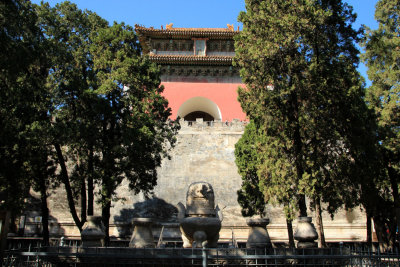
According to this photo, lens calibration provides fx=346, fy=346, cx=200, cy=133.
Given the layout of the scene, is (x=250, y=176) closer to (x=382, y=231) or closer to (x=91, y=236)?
(x=382, y=231)

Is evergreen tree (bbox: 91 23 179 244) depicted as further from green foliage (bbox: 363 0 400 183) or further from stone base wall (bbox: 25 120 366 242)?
green foliage (bbox: 363 0 400 183)

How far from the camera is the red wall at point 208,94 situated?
71.8ft

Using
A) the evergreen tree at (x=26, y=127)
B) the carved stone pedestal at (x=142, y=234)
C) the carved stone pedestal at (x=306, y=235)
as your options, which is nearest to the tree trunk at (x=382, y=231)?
the carved stone pedestal at (x=306, y=235)

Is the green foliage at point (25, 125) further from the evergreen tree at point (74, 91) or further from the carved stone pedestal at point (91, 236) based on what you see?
the carved stone pedestal at point (91, 236)

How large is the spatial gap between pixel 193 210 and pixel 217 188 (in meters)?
10.8

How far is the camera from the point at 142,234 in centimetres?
798

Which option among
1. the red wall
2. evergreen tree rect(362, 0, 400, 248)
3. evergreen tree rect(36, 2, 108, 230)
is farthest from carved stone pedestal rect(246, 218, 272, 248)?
the red wall

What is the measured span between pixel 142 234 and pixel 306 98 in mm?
5661

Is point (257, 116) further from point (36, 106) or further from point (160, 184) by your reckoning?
point (160, 184)

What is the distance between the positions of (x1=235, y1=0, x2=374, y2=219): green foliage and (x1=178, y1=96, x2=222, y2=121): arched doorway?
40.2 feet

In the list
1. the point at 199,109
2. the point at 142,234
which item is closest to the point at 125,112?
the point at 142,234

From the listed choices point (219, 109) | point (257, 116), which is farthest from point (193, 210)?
point (219, 109)

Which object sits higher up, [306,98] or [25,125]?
[306,98]

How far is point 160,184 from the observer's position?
61.8ft
